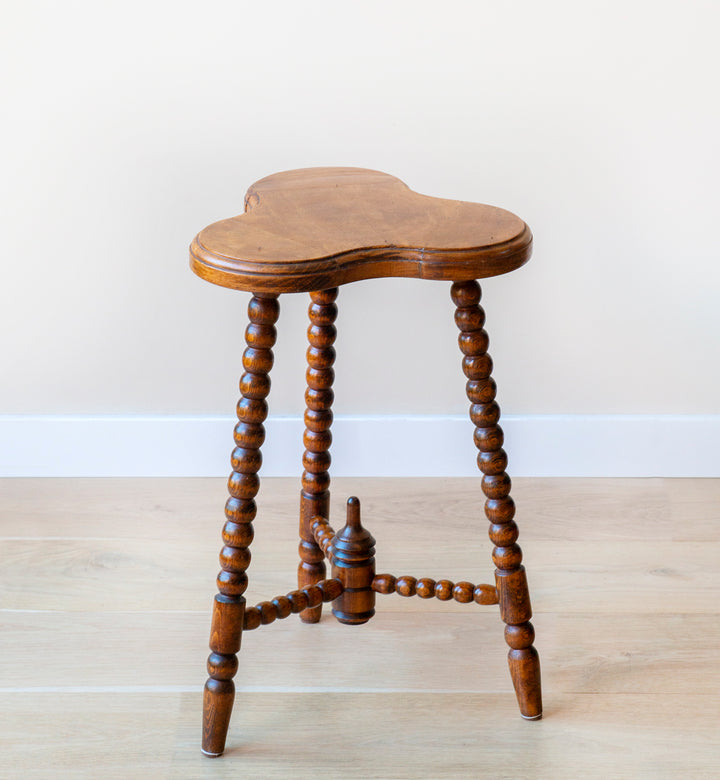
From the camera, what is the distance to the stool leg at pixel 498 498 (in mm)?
1074

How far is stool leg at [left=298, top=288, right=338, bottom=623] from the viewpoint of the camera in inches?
49.8

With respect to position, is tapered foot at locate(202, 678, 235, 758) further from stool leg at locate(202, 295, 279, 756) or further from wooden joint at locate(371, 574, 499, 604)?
wooden joint at locate(371, 574, 499, 604)

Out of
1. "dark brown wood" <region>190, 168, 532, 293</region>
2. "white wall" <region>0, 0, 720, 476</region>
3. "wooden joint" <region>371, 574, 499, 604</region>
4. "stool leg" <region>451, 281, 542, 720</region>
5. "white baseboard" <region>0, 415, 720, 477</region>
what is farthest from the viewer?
"white baseboard" <region>0, 415, 720, 477</region>

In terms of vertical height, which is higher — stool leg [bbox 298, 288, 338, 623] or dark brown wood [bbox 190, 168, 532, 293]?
dark brown wood [bbox 190, 168, 532, 293]

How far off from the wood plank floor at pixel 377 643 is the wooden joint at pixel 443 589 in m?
0.14

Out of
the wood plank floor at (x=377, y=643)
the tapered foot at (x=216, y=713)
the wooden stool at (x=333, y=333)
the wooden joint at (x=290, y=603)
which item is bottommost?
the wood plank floor at (x=377, y=643)

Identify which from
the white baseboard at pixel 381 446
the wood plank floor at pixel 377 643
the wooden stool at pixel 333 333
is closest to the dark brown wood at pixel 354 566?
the wooden stool at pixel 333 333

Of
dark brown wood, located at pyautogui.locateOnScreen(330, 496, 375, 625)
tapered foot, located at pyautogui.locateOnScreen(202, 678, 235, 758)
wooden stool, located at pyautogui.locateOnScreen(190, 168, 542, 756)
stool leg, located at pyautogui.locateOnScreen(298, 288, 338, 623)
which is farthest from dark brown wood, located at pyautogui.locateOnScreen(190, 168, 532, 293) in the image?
tapered foot, located at pyautogui.locateOnScreen(202, 678, 235, 758)

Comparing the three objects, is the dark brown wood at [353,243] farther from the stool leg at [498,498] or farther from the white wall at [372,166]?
the white wall at [372,166]

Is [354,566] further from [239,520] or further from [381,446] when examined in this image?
[381,446]

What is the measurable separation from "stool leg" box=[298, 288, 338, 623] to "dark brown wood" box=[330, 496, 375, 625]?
9cm

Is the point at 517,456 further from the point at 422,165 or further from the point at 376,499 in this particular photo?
the point at 422,165

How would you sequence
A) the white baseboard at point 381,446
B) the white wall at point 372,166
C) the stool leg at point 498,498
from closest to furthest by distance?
the stool leg at point 498,498 < the white wall at point 372,166 < the white baseboard at point 381,446

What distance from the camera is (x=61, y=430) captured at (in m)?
1.79
